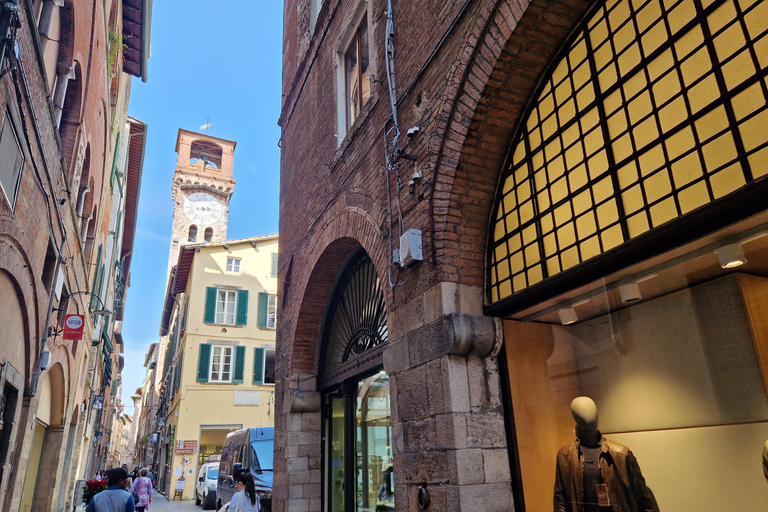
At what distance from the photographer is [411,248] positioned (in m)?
4.57

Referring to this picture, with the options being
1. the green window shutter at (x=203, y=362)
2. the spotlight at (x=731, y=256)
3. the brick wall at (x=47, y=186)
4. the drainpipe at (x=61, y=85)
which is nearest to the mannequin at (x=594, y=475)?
the spotlight at (x=731, y=256)

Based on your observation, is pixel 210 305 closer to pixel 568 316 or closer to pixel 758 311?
pixel 568 316

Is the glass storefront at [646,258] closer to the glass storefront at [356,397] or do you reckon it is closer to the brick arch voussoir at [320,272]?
the brick arch voussoir at [320,272]

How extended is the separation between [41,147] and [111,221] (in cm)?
1168

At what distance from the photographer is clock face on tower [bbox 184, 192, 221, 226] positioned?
37.8 m

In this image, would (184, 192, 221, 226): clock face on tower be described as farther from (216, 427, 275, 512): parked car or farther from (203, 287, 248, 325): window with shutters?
(216, 427, 275, 512): parked car

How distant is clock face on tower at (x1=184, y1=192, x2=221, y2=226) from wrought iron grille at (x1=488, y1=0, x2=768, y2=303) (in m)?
36.0

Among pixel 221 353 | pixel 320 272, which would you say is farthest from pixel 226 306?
pixel 320 272

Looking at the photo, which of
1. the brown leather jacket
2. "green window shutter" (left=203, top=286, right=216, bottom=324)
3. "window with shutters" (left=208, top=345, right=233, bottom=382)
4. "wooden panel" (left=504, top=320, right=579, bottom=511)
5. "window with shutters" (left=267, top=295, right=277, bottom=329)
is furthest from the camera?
"window with shutters" (left=267, top=295, right=277, bottom=329)

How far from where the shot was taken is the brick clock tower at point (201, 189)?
122ft

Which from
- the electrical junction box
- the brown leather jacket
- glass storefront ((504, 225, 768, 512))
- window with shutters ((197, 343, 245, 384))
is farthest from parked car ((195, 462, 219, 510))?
the brown leather jacket

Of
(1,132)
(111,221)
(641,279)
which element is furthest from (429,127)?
(111,221)

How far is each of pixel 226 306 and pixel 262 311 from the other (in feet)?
4.80

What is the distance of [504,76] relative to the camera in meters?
4.22
